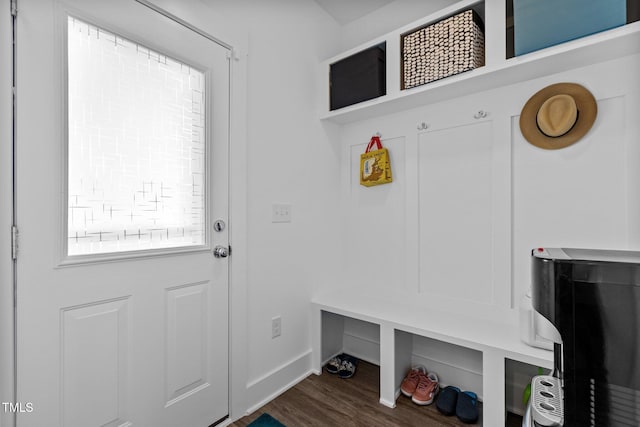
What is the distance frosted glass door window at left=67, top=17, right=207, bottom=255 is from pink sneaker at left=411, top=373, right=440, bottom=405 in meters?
1.49

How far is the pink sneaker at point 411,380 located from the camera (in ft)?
6.04

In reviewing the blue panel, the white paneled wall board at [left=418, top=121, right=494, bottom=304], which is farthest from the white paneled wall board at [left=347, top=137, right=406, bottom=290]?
the blue panel

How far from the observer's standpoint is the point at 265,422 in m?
1.63

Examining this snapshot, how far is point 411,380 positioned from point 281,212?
1.30m

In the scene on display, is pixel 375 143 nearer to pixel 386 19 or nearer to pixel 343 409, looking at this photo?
pixel 386 19

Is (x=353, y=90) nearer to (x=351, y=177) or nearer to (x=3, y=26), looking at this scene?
(x=351, y=177)

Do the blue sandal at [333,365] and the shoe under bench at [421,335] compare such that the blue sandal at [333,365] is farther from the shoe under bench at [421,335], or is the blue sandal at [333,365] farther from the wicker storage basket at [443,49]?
the wicker storage basket at [443,49]

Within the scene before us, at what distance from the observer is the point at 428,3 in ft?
6.66

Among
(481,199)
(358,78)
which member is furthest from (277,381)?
(358,78)

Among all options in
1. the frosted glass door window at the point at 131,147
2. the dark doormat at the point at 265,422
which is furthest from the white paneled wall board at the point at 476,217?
the frosted glass door window at the point at 131,147

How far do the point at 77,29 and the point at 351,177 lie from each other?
1.71 m

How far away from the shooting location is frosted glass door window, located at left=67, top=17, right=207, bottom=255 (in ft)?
3.76

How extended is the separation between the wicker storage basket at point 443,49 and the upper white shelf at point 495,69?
0.04 meters

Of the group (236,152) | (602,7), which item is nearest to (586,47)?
(602,7)
